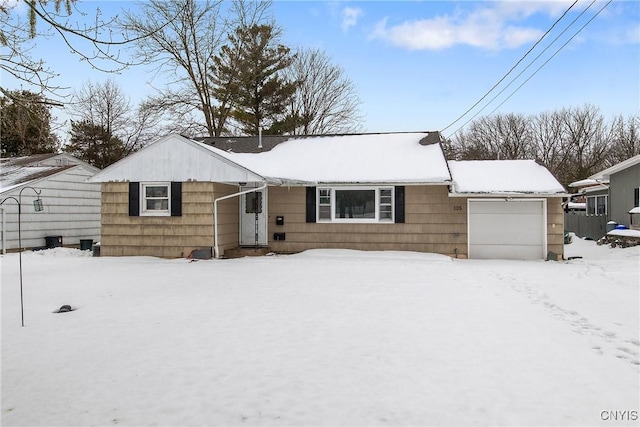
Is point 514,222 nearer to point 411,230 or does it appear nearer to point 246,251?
point 411,230

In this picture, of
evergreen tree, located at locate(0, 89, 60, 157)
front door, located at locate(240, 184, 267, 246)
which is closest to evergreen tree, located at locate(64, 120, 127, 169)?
front door, located at locate(240, 184, 267, 246)

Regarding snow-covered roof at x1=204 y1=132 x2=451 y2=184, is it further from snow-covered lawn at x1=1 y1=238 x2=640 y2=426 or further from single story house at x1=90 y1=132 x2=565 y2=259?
snow-covered lawn at x1=1 y1=238 x2=640 y2=426

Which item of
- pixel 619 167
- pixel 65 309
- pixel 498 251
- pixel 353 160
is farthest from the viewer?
pixel 619 167

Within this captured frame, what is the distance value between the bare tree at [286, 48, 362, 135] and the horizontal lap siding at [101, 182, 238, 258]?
17315 millimetres

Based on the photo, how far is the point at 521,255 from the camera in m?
13.9

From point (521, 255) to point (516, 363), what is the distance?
1031cm

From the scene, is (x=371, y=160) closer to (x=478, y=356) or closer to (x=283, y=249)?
(x=283, y=249)

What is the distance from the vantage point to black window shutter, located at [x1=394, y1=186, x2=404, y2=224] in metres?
13.7

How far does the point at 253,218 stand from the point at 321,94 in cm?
1809

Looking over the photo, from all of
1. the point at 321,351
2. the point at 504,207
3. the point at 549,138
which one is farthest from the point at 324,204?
the point at 549,138

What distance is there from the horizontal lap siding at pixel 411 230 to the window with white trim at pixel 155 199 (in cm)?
372

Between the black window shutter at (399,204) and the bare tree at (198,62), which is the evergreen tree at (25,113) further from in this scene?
the bare tree at (198,62)

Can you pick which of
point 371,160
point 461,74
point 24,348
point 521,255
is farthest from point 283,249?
point 461,74

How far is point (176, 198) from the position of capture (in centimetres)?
1314
